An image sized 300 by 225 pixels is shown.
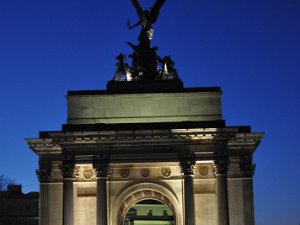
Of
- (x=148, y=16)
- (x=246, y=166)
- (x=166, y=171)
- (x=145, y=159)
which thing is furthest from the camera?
(x=148, y=16)

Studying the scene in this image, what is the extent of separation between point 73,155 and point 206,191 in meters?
8.79

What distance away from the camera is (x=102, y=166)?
43.0 metres

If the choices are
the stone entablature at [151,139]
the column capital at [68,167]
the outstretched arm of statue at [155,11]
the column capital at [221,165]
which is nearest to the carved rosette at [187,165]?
the stone entablature at [151,139]

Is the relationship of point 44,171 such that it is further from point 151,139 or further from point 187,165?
point 187,165

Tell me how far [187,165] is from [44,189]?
375 inches

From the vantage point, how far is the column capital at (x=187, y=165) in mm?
42812

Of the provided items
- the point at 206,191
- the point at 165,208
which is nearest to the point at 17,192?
the point at 165,208

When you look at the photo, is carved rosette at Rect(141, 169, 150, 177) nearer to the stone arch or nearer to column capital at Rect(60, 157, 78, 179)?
the stone arch

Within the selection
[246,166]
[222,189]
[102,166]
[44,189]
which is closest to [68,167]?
[102,166]

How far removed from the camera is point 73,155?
142ft

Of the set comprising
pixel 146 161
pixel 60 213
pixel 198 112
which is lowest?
pixel 60 213

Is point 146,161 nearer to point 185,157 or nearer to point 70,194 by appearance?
point 185,157

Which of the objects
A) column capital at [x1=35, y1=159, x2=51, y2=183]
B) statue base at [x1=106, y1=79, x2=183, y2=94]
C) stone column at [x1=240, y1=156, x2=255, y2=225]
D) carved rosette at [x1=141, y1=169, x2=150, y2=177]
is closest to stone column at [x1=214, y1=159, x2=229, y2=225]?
stone column at [x1=240, y1=156, x2=255, y2=225]

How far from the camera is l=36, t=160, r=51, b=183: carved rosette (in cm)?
4491
